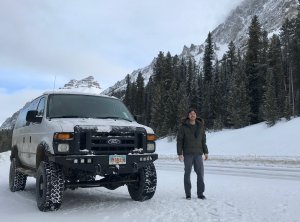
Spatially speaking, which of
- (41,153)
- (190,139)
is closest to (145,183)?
(190,139)

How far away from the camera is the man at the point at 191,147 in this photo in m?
8.73

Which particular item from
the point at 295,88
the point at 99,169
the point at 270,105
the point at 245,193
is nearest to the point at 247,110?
the point at 270,105

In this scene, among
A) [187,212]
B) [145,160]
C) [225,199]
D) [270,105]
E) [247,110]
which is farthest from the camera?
[247,110]

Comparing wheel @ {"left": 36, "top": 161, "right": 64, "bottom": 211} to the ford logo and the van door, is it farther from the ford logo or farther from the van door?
the ford logo

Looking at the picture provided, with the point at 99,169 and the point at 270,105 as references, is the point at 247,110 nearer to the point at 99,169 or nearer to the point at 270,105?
the point at 270,105

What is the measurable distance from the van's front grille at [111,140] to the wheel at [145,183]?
2.08 feet

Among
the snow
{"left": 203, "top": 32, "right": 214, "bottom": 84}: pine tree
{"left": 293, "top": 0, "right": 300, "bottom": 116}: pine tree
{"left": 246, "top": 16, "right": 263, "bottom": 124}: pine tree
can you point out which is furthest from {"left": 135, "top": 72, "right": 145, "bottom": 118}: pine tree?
the snow

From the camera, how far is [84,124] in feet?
23.5

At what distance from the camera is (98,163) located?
23.3ft

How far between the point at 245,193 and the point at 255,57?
4618cm

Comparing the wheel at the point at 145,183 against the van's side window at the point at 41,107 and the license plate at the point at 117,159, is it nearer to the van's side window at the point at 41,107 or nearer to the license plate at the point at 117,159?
the license plate at the point at 117,159

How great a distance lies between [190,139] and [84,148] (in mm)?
2626

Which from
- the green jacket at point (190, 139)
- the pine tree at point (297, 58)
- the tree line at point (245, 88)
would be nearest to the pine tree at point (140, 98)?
the tree line at point (245, 88)

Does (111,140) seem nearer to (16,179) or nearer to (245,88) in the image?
(16,179)
